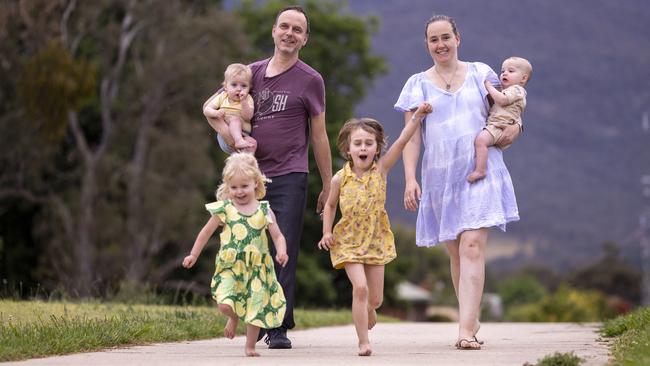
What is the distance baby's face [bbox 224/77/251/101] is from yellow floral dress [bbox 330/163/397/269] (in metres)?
1.00

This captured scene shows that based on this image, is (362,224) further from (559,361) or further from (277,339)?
(559,361)

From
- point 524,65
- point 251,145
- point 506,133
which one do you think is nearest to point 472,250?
point 506,133

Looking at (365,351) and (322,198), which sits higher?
(322,198)

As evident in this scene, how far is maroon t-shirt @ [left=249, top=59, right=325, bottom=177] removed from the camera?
9.59m

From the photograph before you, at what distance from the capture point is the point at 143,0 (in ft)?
133

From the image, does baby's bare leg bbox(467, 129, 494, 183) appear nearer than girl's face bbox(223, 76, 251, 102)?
Yes

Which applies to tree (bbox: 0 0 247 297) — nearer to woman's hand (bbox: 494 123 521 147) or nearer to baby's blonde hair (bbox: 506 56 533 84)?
baby's blonde hair (bbox: 506 56 533 84)

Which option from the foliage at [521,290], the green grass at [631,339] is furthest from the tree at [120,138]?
the foliage at [521,290]

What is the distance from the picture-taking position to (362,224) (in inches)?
355

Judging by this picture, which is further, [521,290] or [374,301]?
[521,290]

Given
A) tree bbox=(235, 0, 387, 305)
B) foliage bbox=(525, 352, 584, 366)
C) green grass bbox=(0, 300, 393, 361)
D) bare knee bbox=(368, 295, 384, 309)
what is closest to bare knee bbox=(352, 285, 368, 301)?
bare knee bbox=(368, 295, 384, 309)

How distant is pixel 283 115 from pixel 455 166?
1333 mm

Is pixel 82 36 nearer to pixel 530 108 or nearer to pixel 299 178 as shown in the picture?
pixel 299 178

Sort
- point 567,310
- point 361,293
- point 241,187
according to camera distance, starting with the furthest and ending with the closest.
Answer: point 567,310 → point 361,293 → point 241,187
